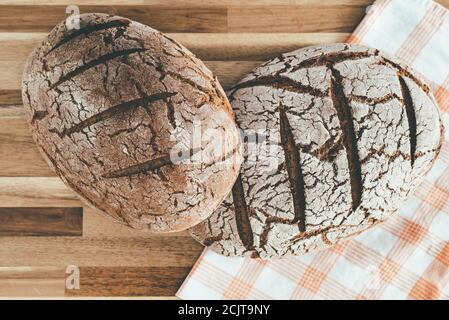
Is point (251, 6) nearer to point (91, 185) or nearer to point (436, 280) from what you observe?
point (91, 185)

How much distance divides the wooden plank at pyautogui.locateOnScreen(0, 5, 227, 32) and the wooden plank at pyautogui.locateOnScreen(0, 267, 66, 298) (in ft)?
1.93

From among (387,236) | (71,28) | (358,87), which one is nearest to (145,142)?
(71,28)

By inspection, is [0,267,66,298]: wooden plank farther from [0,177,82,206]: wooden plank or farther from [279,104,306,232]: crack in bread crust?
[279,104,306,232]: crack in bread crust

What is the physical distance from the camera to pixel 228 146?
0.84m

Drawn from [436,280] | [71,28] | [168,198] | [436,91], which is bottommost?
[436,280]

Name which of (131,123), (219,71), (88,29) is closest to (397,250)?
(219,71)

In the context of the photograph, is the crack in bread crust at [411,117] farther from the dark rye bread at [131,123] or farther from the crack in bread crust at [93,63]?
the crack in bread crust at [93,63]

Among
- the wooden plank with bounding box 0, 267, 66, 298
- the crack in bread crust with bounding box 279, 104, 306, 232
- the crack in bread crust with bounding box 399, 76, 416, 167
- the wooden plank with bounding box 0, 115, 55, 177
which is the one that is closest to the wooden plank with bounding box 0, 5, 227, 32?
the wooden plank with bounding box 0, 115, 55, 177

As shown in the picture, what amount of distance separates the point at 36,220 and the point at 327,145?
2.37ft

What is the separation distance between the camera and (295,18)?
118 centimetres

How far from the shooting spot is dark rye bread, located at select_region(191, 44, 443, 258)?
38.0 inches

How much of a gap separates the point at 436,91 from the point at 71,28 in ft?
2.86

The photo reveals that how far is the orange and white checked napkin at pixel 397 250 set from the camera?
3.90ft

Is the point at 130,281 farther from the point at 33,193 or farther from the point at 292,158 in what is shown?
the point at 292,158
